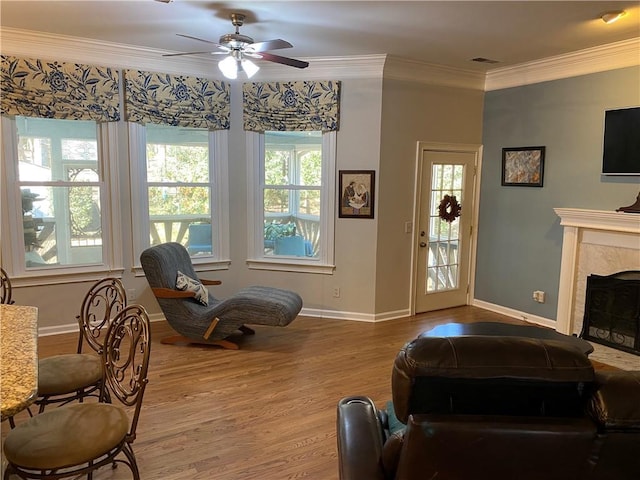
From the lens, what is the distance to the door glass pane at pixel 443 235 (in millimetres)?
5391

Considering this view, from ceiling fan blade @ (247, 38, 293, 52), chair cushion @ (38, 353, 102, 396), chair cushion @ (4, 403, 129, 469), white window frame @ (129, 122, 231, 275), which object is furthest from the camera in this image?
white window frame @ (129, 122, 231, 275)

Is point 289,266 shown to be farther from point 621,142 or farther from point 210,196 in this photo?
point 621,142

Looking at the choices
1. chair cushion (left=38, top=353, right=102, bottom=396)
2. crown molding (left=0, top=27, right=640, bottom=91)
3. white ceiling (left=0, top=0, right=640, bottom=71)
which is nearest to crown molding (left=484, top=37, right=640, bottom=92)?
crown molding (left=0, top=27, right=640, bottom=91)

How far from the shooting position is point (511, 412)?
1.40 meters

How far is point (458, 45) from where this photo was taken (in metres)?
4.25

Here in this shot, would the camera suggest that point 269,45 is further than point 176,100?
No

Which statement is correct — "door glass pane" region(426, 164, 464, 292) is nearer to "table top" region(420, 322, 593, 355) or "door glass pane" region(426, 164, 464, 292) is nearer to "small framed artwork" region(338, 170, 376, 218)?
"small framed artwork" region(338, 170, 376, 218)

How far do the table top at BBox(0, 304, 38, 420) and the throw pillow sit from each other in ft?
6.44

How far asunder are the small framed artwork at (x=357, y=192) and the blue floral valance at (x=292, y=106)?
552 millimetres

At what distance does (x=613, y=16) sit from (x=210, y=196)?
156 inches

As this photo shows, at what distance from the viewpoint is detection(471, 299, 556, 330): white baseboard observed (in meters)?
4.92

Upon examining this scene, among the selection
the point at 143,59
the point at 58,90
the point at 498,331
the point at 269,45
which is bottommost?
the point at 498,331

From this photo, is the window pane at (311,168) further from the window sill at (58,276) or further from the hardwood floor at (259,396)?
the window sill at (58,276)

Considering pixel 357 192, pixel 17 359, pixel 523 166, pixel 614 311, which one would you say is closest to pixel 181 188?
pixel 357 192
